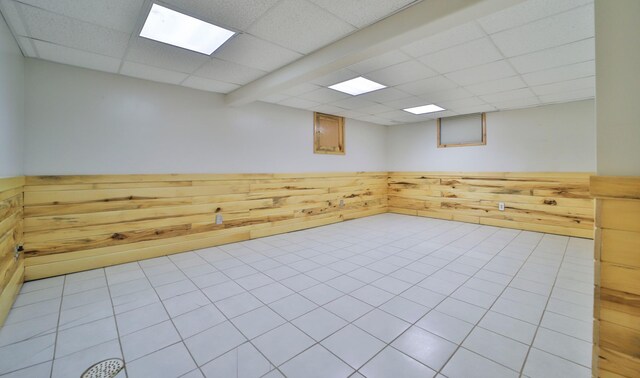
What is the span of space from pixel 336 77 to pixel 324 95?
0.89m

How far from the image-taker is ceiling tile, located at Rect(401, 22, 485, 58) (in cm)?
251

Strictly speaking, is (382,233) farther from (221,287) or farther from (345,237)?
(221,287)

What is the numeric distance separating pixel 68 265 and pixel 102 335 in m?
1.83

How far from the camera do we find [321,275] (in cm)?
320

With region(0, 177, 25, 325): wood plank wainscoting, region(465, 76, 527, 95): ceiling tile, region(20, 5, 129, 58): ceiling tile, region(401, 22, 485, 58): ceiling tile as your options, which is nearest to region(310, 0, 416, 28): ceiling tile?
region(401, 22, 485, 58): ceiling tile

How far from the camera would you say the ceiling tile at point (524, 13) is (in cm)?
210

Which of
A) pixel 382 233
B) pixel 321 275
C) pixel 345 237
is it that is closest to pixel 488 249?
pixel 382 233

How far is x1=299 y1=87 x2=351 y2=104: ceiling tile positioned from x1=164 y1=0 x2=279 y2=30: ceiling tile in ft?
6.79

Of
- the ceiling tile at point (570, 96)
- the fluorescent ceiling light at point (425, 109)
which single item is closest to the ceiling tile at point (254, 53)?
the fluorescent ceiling light at point (425, 109)

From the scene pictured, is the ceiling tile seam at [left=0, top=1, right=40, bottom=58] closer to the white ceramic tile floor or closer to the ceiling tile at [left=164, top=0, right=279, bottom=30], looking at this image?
the ceiling tile at [left=164, top=0, right=279, bottom=30]

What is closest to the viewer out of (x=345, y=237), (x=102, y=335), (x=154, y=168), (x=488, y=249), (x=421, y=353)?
(x=421, y=353)

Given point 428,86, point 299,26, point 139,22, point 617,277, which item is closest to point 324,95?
point 428,86

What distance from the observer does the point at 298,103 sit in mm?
5184

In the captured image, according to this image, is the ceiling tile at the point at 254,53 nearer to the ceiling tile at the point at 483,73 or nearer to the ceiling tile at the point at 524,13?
the ceiling tile at the point at 524,13
